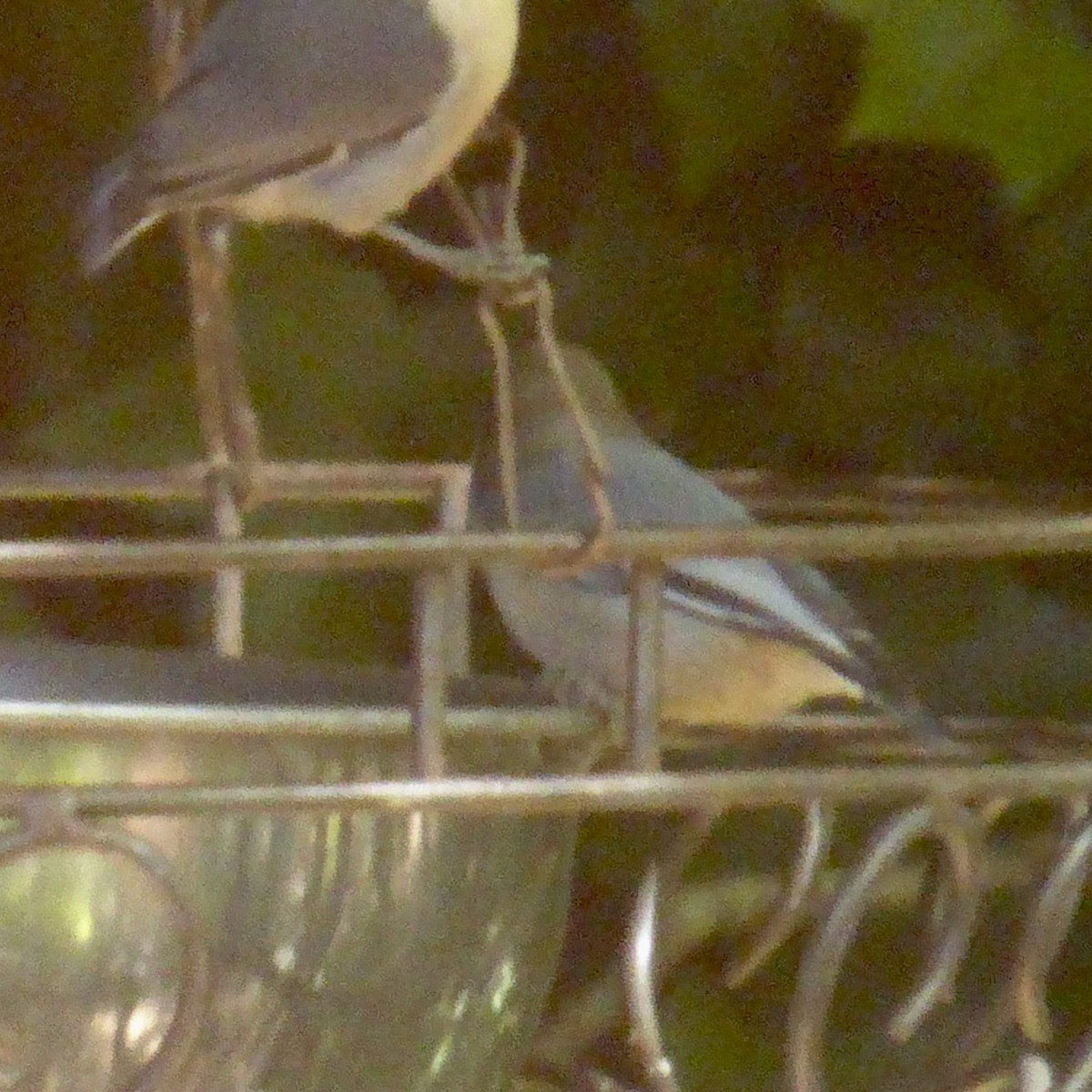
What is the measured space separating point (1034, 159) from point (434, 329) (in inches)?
12.4

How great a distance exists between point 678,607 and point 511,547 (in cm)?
29

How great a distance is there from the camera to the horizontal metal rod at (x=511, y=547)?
12.6 inches

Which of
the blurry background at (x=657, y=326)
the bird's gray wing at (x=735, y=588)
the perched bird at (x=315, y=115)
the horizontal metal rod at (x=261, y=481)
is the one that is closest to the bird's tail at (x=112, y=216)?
the perched bird at (x=315, y=115)

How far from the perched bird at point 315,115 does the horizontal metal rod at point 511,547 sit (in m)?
0.14

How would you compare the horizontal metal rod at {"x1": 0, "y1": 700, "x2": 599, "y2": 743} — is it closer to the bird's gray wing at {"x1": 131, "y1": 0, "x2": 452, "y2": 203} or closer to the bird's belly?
the bird's gray wing at {"x1": 131, "y1": 0, "x2": 452, "y2": 203}

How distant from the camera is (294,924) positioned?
1.29 feet

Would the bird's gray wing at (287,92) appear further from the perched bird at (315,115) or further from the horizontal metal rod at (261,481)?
the horizontal metal rod at (261,481)

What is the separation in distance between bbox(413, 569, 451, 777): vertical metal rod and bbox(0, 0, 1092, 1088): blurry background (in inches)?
19.7

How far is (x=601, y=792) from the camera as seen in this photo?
33cm

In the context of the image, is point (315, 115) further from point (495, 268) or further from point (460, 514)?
point (460, 514)

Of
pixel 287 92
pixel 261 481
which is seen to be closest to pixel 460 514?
pixel 261 481

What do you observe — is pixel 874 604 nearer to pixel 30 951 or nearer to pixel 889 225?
pixel 889 225

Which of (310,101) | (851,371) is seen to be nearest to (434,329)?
(851,371)

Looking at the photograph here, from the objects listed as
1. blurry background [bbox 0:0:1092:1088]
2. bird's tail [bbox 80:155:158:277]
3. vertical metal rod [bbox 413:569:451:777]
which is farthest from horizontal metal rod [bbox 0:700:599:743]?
blurry background [bbox 0:0:1092:1088]
